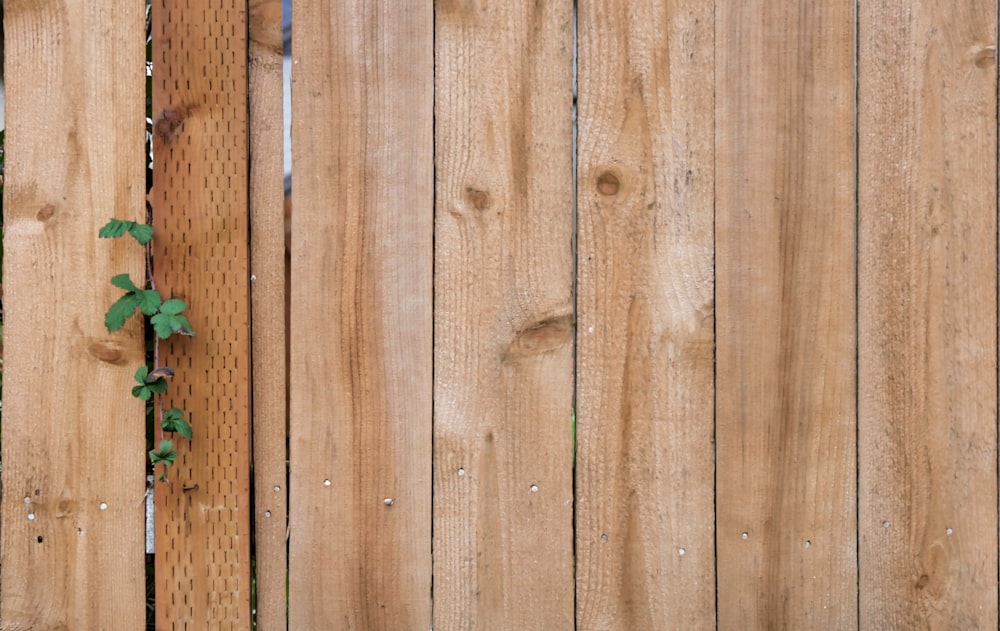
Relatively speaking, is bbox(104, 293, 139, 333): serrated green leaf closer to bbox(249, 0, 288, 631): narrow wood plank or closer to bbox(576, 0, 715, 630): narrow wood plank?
bbox(249, 0, 288, 631): narrow wood plank

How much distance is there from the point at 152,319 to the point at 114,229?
158mm

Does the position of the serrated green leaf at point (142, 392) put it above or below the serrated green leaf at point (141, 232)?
below

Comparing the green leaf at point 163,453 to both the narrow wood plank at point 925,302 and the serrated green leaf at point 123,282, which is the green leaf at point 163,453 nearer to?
the serrated green leaf at point 123,282

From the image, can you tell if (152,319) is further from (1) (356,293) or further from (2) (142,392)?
(1) (356,293)

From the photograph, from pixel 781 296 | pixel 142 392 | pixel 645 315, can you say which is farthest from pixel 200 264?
pixel 781 296

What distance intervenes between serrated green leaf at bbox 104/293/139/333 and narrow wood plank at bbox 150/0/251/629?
0.07 meters

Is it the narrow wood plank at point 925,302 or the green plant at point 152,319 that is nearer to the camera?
the green plant at point 152,319

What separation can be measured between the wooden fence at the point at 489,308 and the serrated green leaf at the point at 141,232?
0.06m

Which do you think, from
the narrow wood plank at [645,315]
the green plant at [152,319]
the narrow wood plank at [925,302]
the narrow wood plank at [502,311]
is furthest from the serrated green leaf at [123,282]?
the narrow wood plank at [925,302]

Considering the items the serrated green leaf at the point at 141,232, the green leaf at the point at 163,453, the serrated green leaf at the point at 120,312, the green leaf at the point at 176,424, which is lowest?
the green leaf at the point at 163,453

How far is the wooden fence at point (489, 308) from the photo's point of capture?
1287 mm

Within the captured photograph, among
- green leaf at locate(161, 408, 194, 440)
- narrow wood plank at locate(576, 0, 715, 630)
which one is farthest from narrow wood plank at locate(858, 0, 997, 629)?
green leaf at locate(161, 408, 194, 440)

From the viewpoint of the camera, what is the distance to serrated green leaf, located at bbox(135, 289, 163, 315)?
1.24 meters

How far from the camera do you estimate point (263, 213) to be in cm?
130
